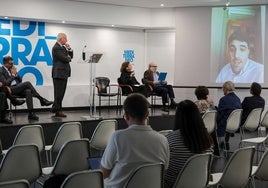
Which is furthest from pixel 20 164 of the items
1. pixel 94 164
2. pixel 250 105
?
pixel 250 105

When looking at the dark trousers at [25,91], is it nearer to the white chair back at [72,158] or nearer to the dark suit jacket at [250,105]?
the white chair back at [72,158]

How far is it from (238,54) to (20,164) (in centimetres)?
883

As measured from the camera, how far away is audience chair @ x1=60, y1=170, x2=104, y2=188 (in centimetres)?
250

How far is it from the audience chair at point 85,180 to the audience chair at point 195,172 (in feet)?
2.63

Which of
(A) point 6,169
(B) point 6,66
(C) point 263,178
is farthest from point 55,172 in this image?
(B) point 6,66

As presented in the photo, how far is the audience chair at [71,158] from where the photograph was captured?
3766 millimetres

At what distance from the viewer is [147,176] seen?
288 centimetres

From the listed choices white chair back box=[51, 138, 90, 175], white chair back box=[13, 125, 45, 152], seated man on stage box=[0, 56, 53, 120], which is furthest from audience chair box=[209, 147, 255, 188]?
seated man on stage box=[0, 56, 53, 120]

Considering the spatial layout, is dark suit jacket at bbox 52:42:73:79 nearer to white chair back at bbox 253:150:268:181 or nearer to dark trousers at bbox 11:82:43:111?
dark trousers at bbox 11:82:43:111

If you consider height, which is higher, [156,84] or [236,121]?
[156,84]

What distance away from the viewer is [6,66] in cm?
789

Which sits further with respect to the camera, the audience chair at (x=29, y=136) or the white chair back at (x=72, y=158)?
the audience chair at (x=29, y=136)

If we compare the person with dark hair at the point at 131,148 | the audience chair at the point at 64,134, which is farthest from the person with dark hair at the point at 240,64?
the person with dark hair at the point at 131,148

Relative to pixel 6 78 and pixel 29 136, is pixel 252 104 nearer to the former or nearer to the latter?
pixel 29 136
